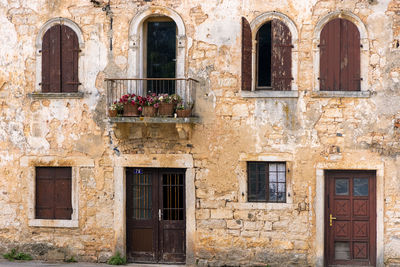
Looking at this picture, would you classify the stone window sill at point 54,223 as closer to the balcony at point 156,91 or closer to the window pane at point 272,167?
the balcony at point 156,91

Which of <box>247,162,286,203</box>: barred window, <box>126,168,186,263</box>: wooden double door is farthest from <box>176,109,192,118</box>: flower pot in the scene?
<box>247,162,286,203</box>: barred window

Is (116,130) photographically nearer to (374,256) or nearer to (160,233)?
(160,233)

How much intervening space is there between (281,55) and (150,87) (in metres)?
3.00

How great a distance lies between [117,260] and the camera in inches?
498

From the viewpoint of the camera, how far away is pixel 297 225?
1216cm

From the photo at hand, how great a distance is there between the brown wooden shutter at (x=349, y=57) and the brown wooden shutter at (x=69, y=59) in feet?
18.8

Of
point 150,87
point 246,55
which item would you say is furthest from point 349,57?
point 150,87

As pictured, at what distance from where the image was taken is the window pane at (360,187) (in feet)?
39.9

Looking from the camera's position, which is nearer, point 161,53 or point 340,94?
point 340,94

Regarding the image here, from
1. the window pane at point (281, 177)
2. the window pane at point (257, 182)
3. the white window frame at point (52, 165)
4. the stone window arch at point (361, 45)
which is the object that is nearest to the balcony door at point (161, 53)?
the white window frame at point (52, 165)

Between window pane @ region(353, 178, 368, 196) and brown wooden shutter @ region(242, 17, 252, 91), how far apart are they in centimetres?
299

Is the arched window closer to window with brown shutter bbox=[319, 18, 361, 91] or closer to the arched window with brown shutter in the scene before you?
the arched window with brown shutter

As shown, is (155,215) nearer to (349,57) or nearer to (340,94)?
(340,94)

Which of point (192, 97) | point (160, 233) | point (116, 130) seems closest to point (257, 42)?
point (192, 97)
